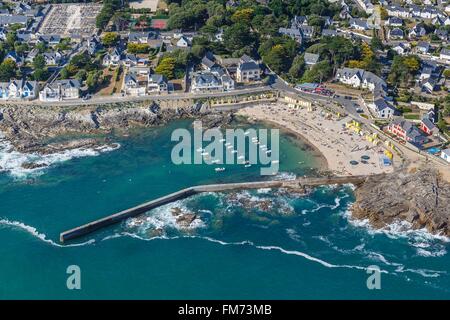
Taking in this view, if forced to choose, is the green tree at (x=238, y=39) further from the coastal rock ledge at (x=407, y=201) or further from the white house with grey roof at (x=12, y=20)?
the white house with grey roof at (x=12, y=20)

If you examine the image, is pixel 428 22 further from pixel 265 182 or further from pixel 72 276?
pixel 72 276

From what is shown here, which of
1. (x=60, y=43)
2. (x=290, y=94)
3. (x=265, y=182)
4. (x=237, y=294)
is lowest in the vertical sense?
(x=237, y=294)

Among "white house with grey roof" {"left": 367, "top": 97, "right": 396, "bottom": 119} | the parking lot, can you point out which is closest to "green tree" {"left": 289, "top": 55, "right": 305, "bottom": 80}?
"white house with grey roof" {"left": 367, "top": 97, "right": 396, "bottom": 119}

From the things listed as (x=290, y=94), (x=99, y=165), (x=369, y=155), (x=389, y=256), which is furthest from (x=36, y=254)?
(x=290, y=94)

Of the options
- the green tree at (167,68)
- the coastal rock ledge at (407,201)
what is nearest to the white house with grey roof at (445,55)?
the coastal rock ledge at (407,201)

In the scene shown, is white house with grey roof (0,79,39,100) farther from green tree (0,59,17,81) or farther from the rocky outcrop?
the rocky outcrop
